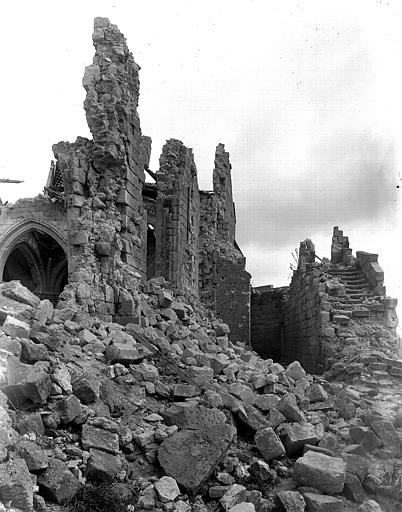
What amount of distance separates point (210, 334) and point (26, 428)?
5.73 m

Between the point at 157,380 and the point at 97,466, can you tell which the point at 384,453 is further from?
the point at 97,466

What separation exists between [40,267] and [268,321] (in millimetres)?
10080

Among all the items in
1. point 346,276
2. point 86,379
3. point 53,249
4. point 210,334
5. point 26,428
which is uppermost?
point 53,249

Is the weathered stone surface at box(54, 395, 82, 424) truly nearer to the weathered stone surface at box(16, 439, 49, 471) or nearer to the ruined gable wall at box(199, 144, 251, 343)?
the weathered stone surface at box(16, 439, 49, 471)

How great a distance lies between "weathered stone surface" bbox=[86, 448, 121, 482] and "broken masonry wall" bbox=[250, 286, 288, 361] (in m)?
15.5

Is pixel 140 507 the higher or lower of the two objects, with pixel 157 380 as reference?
lower

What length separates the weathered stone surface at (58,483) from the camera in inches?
133

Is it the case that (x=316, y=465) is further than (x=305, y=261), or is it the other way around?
(x=305, y=261)

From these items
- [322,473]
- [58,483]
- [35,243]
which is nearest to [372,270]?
[322,473]

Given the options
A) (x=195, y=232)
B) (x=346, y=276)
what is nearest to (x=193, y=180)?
(x=195, y=232)

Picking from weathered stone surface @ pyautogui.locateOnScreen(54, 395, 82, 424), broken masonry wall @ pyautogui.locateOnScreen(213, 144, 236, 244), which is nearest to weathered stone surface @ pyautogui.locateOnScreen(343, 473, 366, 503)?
weathered stone surface @ pyautogui.locateOnScreen(54, 395, 82, 424)

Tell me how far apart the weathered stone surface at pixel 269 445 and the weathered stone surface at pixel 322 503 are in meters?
0.68

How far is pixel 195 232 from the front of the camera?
16.1m

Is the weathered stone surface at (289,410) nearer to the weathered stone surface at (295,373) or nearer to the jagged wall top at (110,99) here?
the weathered stone surface at (295,373)
